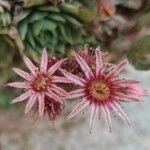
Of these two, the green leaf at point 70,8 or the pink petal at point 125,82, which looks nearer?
the pink petal at point 125,82

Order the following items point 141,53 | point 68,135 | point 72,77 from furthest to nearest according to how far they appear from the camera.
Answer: point 68,135 < point 141,53 < point 72,77

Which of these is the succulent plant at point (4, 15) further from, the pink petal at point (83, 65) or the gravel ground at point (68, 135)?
the gravel ground at point (68, 135)

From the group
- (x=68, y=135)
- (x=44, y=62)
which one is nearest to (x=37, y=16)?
(x=44, y=62)

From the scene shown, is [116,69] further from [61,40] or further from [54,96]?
[61,40]

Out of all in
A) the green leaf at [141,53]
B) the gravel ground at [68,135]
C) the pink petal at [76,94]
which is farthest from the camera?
the gravel ground at [68,135]

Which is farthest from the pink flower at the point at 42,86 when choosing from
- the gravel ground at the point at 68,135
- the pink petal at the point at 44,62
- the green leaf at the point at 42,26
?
the gravel ground at the point at 68,135

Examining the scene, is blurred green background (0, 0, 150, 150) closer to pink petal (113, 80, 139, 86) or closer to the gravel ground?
the gravel ground

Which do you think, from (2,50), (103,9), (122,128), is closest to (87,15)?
(103,9)
